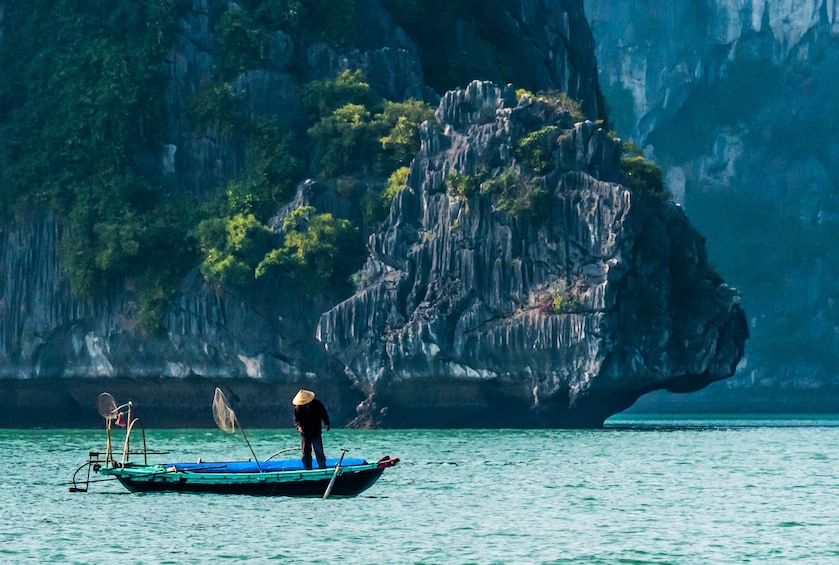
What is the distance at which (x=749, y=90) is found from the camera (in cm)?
13075

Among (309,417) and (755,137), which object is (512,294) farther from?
(755,137)

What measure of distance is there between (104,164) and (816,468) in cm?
3641

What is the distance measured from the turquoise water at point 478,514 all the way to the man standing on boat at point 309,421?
0.90 meters

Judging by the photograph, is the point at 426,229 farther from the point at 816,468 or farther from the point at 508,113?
the point at 816,468

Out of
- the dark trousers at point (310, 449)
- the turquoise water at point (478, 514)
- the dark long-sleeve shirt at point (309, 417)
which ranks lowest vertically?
the turquoise water at point (478, 514)

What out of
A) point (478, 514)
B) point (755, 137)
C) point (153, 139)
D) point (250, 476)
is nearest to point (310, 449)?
point (250, 476)

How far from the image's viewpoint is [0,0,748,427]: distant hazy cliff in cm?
6222

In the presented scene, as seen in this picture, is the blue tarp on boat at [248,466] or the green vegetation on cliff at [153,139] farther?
the green vegetation on cliff at [153,139]

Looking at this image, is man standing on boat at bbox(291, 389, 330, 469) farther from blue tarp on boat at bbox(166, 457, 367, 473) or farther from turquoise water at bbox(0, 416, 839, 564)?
turquoise water at bbox(0, 416, 839, 564)

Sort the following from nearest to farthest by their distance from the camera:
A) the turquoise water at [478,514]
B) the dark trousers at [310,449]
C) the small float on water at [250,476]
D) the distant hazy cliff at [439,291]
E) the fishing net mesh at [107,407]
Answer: the turquoise water at [478,514] < the small float on water at [250,476] < the dark trousers at [310,449] < the fishing net mesh at [107,407] < the distant hazy cliff at [439,291]

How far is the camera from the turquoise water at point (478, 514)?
27.3m

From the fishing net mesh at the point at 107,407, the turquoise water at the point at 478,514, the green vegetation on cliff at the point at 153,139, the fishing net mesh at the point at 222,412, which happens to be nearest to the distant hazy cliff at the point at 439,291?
the green vegetation on cliff at the point at 153,139

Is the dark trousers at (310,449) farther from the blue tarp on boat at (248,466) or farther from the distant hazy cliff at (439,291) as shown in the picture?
the distant hazy cliff at (439,291)

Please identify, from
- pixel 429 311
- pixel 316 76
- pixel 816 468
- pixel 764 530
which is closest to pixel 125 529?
pixel 764 530
